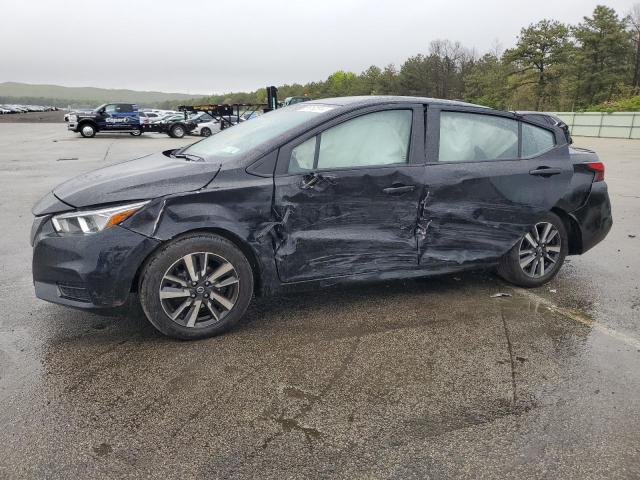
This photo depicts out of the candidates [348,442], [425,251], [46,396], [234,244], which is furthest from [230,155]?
[348,442]

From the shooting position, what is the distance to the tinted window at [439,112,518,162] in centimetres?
411

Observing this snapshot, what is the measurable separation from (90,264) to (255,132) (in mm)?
1627

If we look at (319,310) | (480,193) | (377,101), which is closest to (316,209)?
(319,310)

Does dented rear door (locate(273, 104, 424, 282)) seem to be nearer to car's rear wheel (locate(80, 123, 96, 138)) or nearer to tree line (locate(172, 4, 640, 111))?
car's rear wheel (locate(80, 123, 96, 138))

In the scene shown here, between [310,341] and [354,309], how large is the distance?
67cm

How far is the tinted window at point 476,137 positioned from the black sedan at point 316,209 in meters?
0.01

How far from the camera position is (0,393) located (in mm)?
2877

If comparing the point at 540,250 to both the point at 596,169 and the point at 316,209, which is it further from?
the point at 316,209

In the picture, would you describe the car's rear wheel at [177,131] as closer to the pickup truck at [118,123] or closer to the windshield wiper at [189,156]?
the pickup truck at [118,123]

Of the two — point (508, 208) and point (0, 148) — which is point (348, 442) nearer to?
point (508, 208)

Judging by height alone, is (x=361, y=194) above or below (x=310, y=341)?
above

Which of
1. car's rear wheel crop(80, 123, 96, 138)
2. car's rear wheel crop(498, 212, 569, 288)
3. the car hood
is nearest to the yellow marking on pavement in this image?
car's rear wheel crop(498, 212, 569, 288)

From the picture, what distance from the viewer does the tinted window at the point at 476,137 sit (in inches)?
162

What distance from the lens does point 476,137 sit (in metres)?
4.25
